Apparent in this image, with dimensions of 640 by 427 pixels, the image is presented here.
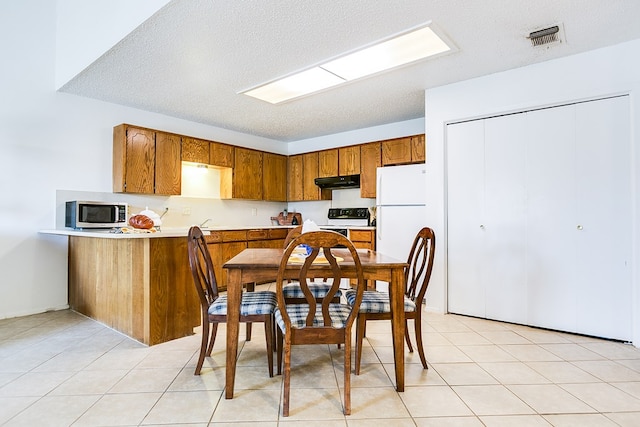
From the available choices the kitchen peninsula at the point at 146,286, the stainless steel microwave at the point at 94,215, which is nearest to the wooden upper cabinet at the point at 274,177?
the stainless steel microwave at the point at 94,215

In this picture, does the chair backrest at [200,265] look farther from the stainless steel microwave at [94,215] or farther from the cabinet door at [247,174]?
the cabinet door at [247,174]

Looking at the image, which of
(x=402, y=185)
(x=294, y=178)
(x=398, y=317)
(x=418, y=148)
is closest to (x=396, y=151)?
(x=418, y=148)

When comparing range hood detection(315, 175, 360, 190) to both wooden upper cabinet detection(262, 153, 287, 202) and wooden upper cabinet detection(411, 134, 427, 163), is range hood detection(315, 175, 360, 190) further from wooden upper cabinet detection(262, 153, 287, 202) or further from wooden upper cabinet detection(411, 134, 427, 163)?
wooden upper cabinet detection(411, 134, 427, 163)

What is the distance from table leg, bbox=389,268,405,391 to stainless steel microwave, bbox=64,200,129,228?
3.14m

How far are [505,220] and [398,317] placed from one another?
1.93 m

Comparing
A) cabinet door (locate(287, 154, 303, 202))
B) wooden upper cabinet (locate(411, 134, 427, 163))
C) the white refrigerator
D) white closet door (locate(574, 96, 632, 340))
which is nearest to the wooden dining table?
white closet door (locate(574, 96, 632, 340))

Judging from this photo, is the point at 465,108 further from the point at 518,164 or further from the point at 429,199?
the point at 429,199

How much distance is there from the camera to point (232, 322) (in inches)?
73.3

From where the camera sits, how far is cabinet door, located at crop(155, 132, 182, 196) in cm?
417

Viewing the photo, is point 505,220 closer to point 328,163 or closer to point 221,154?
point 328,163

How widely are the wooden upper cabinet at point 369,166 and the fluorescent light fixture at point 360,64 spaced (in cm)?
154

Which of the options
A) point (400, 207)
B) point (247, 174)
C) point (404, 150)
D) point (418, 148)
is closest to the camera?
point (400, 207)

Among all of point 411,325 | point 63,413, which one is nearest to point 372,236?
point 411,325

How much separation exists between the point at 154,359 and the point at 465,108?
3.54m
